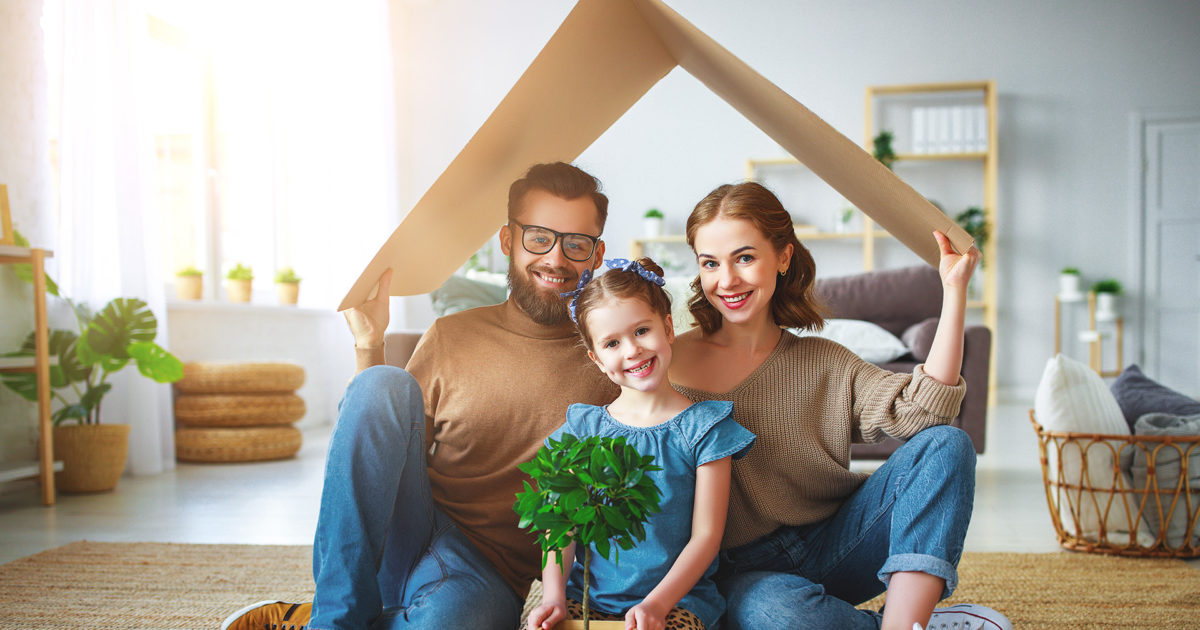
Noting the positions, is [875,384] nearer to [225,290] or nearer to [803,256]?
[803,256]

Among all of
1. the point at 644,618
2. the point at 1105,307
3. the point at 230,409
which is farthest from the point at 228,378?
the point at 1105,307

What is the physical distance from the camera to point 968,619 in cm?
109

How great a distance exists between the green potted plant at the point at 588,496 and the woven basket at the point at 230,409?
3166 mm

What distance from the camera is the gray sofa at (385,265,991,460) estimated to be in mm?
2818

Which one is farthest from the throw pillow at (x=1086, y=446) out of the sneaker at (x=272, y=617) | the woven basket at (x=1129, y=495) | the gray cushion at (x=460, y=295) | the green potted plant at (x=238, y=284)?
the green potted plant at (x=238, y=284)

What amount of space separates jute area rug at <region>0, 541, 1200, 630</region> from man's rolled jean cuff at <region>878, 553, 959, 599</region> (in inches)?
25.4

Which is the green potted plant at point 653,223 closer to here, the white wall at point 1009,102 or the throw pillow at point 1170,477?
the white wall at point 1009,102

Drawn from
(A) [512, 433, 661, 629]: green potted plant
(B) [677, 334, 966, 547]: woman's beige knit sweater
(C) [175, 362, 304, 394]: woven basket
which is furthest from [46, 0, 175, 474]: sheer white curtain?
(A) [512, 433, 661, 629]: green potted plant

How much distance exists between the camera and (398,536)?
3.88 ft

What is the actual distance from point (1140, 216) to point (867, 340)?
416 cm

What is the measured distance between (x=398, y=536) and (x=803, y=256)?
759mm

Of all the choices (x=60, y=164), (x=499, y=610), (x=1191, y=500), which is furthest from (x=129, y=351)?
(x=1191, y=500)

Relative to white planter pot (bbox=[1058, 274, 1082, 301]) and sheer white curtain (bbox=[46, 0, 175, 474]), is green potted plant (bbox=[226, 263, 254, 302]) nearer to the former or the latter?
sheer white curtain (bbox=[46, 0, 175, 474])

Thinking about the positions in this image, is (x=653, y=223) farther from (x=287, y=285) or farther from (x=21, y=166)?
(x=21, y=166)
